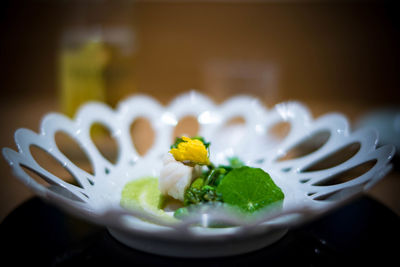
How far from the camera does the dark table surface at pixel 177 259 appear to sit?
1.63 ft

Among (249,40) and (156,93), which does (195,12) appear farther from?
(156,93)

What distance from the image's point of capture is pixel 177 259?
1.58 ft

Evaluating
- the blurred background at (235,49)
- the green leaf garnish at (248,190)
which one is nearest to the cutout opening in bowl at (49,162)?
the green leaf garnish at (248,190)

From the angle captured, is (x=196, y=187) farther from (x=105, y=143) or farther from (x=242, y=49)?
(x=242, y=49)

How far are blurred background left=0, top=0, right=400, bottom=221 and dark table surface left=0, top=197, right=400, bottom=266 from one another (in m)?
1.29

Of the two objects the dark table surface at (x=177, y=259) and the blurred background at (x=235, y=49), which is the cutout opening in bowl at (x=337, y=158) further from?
the blurred background at (x=235, y=49)

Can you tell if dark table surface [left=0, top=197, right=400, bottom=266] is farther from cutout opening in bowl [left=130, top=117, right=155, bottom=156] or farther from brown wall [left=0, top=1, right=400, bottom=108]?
brown wall [left=0, top=1, right=400, bottom=108]

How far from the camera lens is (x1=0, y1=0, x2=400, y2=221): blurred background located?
189 centimetres

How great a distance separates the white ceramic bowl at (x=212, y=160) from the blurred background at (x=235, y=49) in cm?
93

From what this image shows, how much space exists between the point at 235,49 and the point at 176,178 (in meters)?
1.47

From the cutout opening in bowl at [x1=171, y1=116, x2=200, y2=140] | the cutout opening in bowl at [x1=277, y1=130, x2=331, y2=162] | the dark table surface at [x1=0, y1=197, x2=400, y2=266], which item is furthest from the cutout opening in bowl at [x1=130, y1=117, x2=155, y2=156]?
the dark table surface at [x1=0, y1=197, x2=400, y2=266]

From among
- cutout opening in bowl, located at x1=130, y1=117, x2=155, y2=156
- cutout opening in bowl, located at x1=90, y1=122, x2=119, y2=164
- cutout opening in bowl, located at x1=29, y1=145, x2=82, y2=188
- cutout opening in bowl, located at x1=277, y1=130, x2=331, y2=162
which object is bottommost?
cutout opening in bowl, located at x1=130, y1=117, x2=155, y2=156

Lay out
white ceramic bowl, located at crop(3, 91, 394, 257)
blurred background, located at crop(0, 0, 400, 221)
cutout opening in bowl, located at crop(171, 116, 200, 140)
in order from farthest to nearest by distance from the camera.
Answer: blurred background, located at crop(0, 0, 400, 221) → cutout opening in bowl, located at crop(171, 116, 200, 140) → white ceramic bowl, located at crop(3, 91, 394, 257)

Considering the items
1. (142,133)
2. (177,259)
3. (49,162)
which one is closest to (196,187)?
(177,259)
